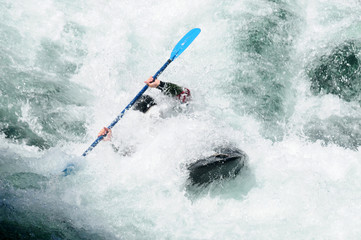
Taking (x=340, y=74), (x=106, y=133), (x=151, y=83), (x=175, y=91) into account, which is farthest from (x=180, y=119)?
(x=340, y=74)

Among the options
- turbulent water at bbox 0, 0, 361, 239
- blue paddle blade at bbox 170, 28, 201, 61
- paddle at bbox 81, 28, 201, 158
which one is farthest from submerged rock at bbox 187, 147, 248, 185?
blue paddle blade at bbox 170, 28, 201, 61

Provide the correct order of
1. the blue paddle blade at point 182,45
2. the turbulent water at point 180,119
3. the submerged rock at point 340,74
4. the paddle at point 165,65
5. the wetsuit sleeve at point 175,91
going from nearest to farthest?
the turbulent water at point 180,119, the paddle at point 165,65, the wetsuit sleeve at point 175,91, the blue paddle blade at point 182,45, the submerged rock at point 340,74

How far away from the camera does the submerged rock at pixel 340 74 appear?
704 centimetres

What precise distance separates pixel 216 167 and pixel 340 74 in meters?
3.56

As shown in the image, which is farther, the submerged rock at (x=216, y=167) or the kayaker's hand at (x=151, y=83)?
the kayaker's hand at (x=151, y=83)

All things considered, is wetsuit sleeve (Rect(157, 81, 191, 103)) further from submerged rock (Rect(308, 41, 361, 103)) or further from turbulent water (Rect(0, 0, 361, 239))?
submerged rock (Rect(308, 41, 361, 103))

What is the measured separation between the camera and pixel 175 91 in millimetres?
5848

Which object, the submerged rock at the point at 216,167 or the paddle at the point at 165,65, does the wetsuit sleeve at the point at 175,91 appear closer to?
the paddle at the point at 165,65

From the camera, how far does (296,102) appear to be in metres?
6.98

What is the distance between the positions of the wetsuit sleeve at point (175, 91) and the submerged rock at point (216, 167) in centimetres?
113

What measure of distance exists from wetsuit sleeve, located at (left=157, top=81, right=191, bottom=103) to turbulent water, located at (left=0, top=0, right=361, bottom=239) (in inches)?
6.2

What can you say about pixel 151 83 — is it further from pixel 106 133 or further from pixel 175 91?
pixel 106 133

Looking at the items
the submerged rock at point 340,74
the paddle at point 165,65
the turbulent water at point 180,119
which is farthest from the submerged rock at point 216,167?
the submerged rock at point 340,74

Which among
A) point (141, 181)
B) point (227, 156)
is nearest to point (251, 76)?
point (227, 156)
